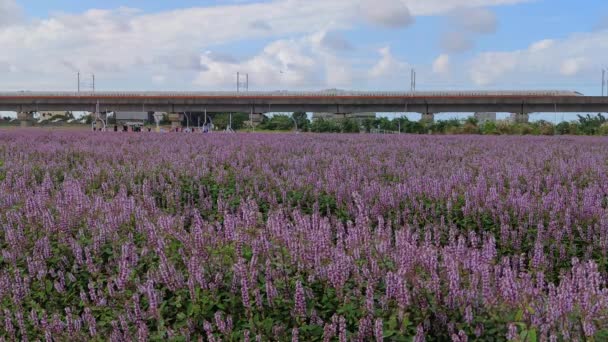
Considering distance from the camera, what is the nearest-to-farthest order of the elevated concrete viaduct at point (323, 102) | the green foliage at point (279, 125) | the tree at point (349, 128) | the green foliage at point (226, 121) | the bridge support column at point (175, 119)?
the tree at point (349, 128) → the green foliage at point (279, 125) → the elevated concrete viaduct at point (323, 102) → the bridge support column at point (175, 119) → the green foliage at point (226, 121)

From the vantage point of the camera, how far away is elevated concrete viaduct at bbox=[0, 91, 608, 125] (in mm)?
70875

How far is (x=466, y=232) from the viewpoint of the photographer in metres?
5.55

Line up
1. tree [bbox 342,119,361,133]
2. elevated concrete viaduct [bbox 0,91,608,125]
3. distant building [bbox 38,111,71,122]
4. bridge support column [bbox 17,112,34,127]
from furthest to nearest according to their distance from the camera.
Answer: distant building [bbox 38,111,71,122] → bridge support column [bbox 17,112,34,127] → elevated concrete viaduct [bbox 0,91,608,125] → tree [bbox 342,119,361,133]

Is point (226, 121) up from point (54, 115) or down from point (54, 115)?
down

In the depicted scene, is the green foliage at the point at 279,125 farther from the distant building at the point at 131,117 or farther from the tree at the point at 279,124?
the distant building at the point at 131,117

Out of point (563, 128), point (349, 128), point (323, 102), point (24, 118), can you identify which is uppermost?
point (323, 102)

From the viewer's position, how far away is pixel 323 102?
238ft

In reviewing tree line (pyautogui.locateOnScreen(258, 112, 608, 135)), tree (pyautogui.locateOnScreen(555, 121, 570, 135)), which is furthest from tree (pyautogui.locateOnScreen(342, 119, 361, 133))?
tree (pyautogui.locateOnScreen(555, 121, 570, 135))

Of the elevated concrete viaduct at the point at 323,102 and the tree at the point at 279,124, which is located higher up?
the elevated concrete viaduct at the point at 323,102

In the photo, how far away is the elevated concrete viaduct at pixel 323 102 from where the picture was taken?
70.9m

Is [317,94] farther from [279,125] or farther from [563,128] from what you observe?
[563,128]

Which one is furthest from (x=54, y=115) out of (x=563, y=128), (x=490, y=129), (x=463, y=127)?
(x=563, y=128)

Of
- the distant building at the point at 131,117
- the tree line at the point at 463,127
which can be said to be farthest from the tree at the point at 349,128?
the distant building at the point at 131,117

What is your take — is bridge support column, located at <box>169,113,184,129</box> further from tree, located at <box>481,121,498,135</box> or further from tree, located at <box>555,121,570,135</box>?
tree, located at <box>555,121,570,135</box>
